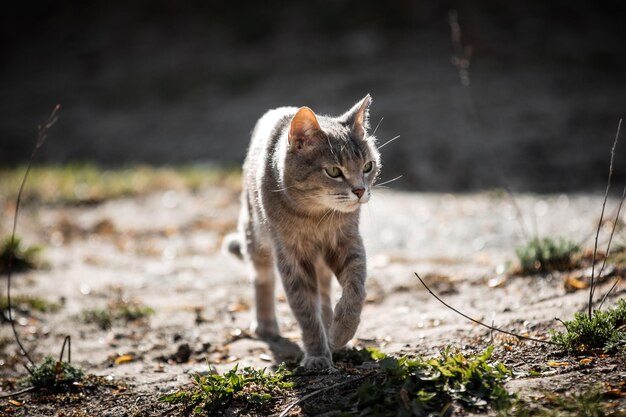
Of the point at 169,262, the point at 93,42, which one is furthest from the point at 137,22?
the point at 169,262

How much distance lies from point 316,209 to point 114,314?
2094mm

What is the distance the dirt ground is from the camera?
3607 mm

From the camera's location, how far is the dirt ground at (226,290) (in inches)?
142

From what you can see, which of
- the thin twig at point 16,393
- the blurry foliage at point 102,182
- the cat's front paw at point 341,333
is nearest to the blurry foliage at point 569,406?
the cat's front paw at point 341,333

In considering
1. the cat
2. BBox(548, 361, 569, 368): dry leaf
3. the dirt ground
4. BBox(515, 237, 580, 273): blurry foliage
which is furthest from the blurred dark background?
BBox(548, 361, 569, 368): dry leaf

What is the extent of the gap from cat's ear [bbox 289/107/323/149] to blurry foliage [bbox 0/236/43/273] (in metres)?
3.43

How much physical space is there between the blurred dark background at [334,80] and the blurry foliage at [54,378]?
516 cm

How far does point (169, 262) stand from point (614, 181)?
461 cm

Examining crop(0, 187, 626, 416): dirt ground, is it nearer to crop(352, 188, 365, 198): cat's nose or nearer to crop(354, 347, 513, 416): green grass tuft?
crop(354, 347, 513, 416): green grass tuft

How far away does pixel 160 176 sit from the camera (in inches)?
347

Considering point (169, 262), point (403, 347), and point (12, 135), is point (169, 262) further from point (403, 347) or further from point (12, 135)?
point (12, 135)

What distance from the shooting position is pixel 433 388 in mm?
2879

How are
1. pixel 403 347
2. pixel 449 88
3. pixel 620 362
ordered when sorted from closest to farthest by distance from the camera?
pixel 620 362
pixel 403 347
pixel 449 88

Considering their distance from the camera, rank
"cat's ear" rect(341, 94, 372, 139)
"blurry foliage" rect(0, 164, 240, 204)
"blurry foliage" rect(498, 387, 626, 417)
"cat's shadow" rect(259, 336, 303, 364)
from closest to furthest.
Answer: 1. "blurry foliage" rect(498, 387, 626, 417)
2. "cat's ear" rect(341, 94, 372, 139)
3. "cat's shadow" rect(259, 336, 303, 364)
4. "blurry foliage" rect(0, 164, 240, 204)
